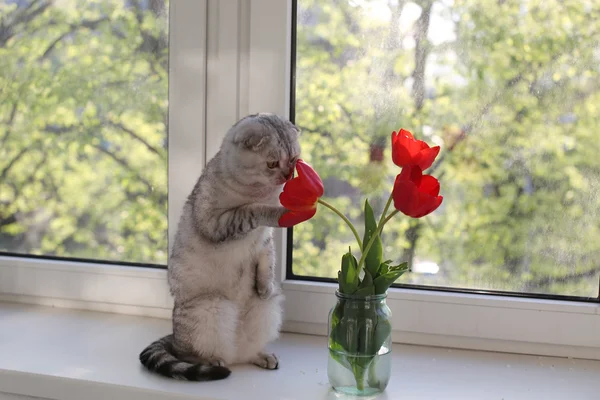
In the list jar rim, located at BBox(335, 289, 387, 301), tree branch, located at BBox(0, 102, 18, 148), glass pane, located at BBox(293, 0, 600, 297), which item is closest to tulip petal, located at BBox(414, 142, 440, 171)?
jar rim, located at BBox(335, 289, 387, 301)

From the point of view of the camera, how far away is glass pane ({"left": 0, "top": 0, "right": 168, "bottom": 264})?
1.55m

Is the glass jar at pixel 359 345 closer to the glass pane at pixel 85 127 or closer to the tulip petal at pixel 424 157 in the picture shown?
the tulip petal at pixel 424 157

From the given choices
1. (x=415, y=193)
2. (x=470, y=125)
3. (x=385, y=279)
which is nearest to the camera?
(x=415, y=193)

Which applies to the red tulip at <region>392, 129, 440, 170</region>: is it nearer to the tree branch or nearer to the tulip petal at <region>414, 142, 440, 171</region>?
the tulip petal at <region>414, 142, 440, 171</region>

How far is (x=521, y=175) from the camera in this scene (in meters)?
1.34

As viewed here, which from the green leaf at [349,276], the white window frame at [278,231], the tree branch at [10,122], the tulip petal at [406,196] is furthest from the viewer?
the tree branch at [10,122]

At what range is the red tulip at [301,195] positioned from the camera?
103 cm

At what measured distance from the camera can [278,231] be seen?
4.75ft

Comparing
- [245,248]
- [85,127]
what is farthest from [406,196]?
[85,127]

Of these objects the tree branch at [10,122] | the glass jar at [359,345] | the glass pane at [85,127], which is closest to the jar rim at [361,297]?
the glass jar at [359,345]

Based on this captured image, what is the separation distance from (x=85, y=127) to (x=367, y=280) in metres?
0.88

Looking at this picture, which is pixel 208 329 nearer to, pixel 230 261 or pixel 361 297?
pixel 230 261

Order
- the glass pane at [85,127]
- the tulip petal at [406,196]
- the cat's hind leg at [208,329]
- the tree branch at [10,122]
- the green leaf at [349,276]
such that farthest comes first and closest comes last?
the tree branch at [10,122], the glass pane at [85,127], the cat's hind leg at [208,329], the green leaf at [349,276], the tulip petal at [406,196]

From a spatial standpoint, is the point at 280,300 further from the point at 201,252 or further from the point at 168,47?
the point at 168,47
